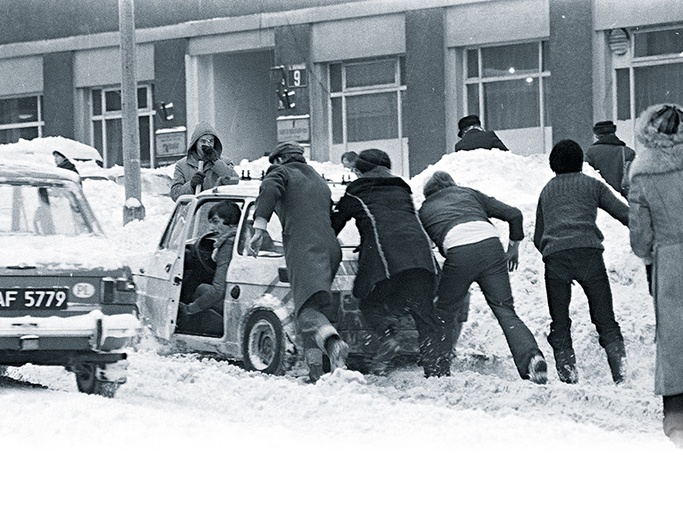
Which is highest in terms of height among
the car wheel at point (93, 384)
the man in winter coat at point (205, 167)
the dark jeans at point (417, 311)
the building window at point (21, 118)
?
the building window at point (21, 118)

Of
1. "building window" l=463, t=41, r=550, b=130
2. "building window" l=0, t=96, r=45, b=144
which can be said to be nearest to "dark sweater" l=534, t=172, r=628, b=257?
"building window" l=463, t=41, r=550, b=130

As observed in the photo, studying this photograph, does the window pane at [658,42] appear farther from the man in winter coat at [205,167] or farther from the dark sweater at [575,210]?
the dark sweater at [575,210]

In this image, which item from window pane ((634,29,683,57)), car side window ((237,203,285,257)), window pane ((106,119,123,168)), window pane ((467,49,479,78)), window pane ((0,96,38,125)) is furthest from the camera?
window pane ((0,96,38,125))

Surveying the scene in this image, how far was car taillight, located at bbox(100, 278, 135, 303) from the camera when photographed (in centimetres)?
973

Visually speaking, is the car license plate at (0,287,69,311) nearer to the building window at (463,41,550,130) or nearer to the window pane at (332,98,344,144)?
the building window at (463,41,550,130)

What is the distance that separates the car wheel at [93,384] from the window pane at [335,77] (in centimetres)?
2237

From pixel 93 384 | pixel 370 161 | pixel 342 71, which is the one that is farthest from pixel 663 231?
pixel 342 71

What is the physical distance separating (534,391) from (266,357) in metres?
2.17

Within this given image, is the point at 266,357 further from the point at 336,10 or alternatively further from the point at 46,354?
the point at 336,10

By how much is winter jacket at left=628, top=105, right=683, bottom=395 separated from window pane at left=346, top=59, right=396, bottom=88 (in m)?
22.5

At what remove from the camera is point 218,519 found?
20.6 feet

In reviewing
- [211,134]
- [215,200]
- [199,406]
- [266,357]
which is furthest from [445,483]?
[211,134]

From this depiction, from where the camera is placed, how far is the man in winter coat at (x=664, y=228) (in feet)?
28.8

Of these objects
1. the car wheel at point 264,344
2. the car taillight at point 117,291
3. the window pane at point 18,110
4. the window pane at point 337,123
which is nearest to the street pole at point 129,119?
the window pane at point 337,123
